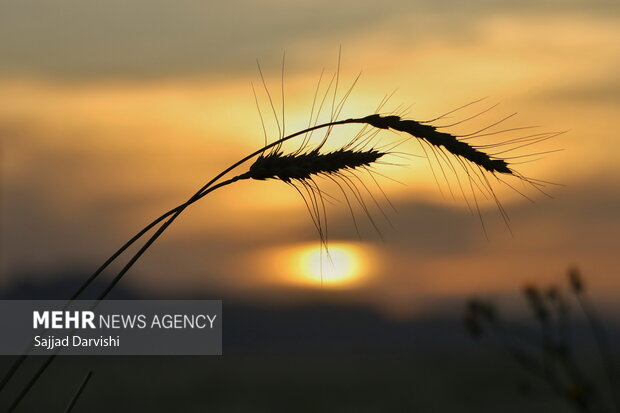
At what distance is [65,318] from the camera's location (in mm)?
2623

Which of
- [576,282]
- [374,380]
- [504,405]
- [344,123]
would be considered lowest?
[344,123]

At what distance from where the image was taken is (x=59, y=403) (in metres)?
34.6

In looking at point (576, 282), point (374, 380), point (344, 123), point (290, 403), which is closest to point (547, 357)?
point (576, 282)

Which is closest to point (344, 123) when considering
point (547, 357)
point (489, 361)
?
point (547, 357)

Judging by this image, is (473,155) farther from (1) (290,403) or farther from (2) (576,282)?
(1) (290,403)

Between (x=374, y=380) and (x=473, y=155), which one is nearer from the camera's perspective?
(x=473, y=155)

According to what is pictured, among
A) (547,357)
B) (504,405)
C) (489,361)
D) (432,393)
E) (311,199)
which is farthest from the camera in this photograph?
(489,361)

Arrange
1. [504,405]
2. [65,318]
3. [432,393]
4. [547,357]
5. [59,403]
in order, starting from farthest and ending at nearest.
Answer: [432,393], [504,405], [59,403], [547,357], [65,318]

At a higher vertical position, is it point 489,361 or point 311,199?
point 489,361

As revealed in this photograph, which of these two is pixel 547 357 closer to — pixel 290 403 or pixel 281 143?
pixel 281 143

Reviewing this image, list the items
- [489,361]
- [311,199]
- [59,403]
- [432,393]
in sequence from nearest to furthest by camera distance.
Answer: [311,199], [59,403], [432,393], [489,361]

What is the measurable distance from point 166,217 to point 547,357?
154 inches

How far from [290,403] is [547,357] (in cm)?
3371

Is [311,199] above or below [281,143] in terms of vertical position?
below
